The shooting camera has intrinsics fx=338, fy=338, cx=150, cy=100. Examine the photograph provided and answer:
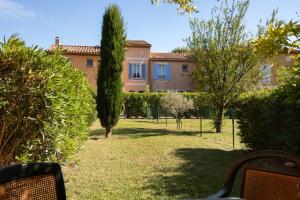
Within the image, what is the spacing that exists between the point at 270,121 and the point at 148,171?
322 cm

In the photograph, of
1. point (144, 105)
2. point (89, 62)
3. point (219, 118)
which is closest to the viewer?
point (219, 118)

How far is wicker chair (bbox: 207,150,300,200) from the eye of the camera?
7.06ft

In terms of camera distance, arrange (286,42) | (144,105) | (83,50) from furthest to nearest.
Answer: (83,50)
(144,105)
(286,42)

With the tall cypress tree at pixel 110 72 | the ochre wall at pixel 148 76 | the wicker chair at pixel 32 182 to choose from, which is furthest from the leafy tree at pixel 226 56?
the ochre wall at pixel 148 76

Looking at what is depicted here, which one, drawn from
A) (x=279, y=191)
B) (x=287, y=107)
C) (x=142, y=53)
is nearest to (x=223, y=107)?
(x=287, y=107)

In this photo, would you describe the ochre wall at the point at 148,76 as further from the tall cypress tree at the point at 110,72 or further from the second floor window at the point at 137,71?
the tall cypress tree at the point at 110,72

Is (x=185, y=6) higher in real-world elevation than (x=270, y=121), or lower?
higher

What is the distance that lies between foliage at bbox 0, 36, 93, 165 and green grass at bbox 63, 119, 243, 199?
1.25 m

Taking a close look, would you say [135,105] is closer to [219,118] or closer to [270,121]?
[219,118]

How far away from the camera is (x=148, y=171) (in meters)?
7.71

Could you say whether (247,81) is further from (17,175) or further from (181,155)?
(17,175)

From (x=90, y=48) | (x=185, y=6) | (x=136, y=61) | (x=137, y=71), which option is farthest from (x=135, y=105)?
(x=185, y=6)

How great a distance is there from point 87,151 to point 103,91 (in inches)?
193

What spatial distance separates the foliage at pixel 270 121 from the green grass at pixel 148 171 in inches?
38.4
